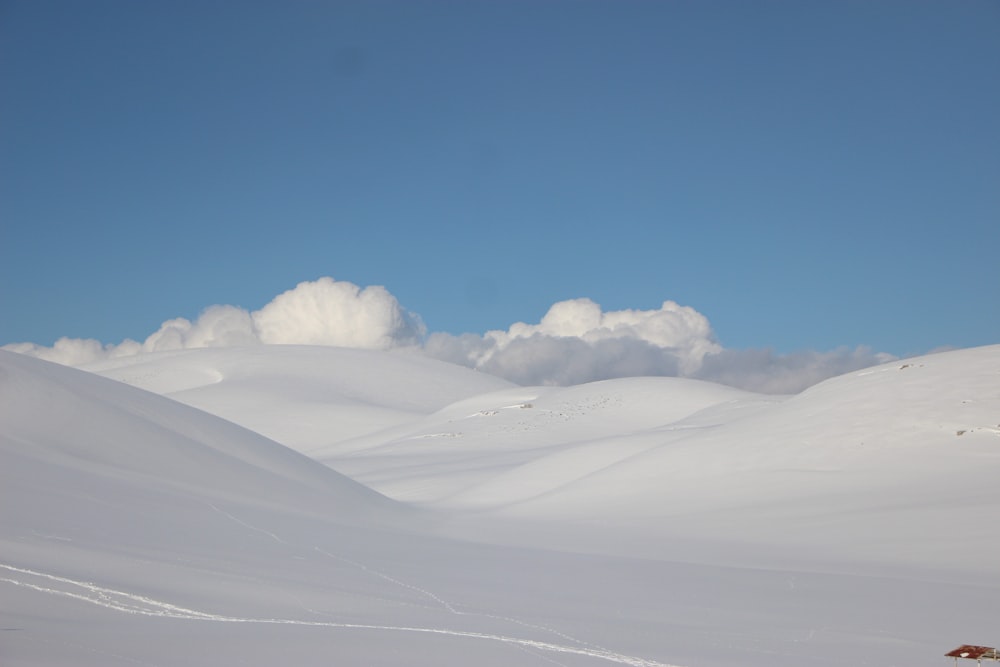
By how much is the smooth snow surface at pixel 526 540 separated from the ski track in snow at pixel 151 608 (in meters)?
0.05

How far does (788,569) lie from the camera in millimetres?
16438

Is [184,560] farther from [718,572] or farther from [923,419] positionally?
[923,419]

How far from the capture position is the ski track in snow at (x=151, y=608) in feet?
35.3

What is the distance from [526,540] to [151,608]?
11.8m

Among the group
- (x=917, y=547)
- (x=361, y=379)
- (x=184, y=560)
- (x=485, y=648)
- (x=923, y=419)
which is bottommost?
(x=485, y=648)

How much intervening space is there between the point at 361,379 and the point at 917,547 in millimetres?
73175

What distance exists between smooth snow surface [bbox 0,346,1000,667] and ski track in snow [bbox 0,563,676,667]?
0.16 ft

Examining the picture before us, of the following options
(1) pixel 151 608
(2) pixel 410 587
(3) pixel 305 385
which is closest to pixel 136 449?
(2) pixel 410 587

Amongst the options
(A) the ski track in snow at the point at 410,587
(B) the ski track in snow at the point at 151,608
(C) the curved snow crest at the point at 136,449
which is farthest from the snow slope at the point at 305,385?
(B) the ski track in snow at the point at 151,608

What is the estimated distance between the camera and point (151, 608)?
10961 millimetres

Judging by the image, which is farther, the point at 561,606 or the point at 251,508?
the point at 251,508

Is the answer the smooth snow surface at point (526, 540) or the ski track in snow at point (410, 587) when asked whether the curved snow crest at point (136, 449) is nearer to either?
the smooth snow surface at point (526, 540)

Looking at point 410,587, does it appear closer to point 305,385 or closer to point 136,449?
point 136,449

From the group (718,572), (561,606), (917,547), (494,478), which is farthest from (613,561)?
(494,478)
